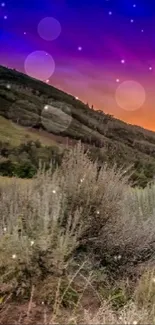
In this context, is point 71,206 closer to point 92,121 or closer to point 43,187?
point 43,187

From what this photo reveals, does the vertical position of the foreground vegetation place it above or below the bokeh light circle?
above

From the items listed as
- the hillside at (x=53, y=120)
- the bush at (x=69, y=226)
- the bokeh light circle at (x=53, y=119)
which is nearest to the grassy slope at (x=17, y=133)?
the hillside at (x=53, y=120)

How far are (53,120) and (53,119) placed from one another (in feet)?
1.71

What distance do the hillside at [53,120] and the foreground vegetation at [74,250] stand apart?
3560 centimetres

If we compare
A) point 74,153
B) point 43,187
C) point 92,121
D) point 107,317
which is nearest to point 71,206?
point 43,187

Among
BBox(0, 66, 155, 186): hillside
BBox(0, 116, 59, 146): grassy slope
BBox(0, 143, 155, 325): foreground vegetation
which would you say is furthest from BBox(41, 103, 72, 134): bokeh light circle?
BBox(0, 143, 155, 325): foreground vegetation

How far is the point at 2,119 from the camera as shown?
181 feet

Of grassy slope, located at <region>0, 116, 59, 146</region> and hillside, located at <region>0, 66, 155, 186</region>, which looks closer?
grassy slope, located at <region>0, 116, 59, 146</region>

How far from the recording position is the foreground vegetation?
237 inches

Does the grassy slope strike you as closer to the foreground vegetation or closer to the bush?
the bush

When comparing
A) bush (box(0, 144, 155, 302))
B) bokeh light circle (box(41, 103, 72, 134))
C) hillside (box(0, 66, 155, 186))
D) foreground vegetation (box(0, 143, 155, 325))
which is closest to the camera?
foreground vegetation (box(0, 143, 155, 325))

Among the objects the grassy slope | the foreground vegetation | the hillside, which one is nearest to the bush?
the foreground vegetation

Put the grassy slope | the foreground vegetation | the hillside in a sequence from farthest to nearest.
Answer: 1. the hillside
2. the grassy slope
3. the foreground vegetation

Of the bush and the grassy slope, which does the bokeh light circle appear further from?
the bush
